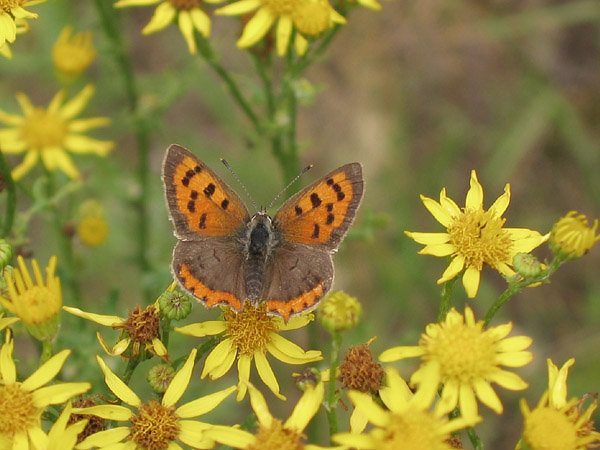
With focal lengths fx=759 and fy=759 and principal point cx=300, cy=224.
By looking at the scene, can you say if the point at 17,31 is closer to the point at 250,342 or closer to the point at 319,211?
the point at 319,211

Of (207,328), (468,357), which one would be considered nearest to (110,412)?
(207,328)

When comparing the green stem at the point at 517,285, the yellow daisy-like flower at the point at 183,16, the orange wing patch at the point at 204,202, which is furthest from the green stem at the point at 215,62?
the green stem at the point at 517,285

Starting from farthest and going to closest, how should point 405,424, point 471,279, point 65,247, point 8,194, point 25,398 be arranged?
point 65,247 → point 8,194 → point 471,279 → point 25,398 → point 405,424

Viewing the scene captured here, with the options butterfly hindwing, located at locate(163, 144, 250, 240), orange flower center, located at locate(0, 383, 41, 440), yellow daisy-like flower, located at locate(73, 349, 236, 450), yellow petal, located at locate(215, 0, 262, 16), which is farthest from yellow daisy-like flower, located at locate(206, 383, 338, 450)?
yellow petal, located at locate(215, 0, 262, 16)

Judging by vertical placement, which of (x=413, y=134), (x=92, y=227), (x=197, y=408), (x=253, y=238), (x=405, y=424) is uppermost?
(x=413, y=134)

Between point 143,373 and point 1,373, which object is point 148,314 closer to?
point 1,373

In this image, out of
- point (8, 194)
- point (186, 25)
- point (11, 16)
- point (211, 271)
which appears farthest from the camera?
point (186, 25)
